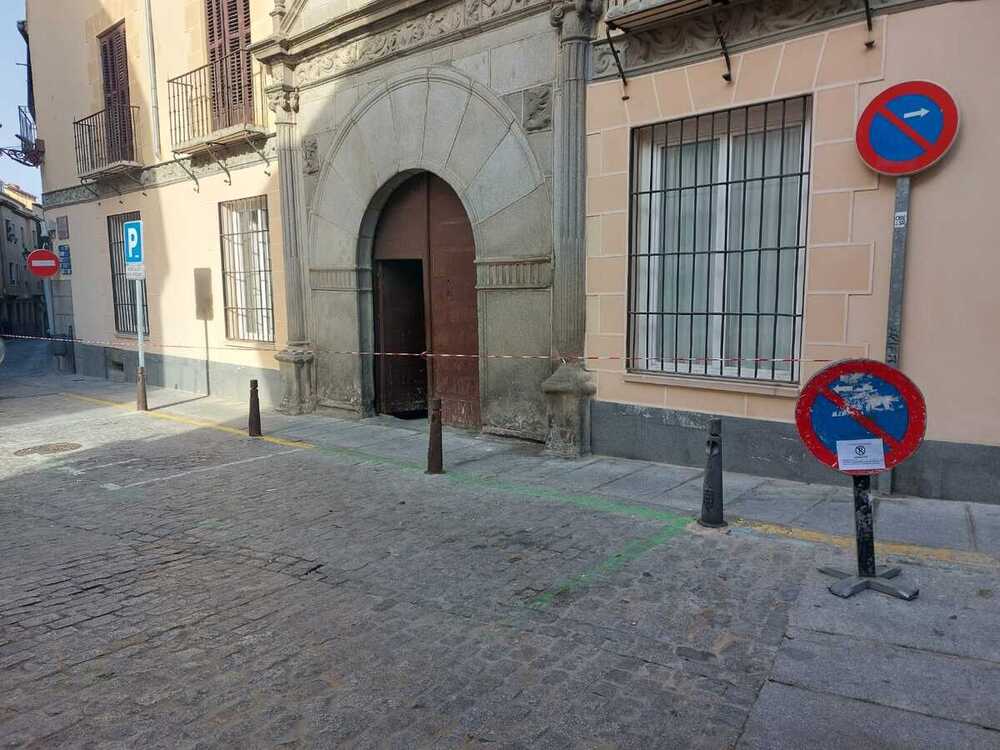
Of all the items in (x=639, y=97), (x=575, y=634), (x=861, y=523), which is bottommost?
(x=575, y=634)

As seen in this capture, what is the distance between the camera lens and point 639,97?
7.29 meters

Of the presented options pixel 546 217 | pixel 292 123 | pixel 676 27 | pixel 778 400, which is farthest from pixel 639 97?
pixel 292 123

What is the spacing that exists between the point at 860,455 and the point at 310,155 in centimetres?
934

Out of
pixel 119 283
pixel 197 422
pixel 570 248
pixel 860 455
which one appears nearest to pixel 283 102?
pixel 197 422

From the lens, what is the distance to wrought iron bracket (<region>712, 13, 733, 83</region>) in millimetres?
6465

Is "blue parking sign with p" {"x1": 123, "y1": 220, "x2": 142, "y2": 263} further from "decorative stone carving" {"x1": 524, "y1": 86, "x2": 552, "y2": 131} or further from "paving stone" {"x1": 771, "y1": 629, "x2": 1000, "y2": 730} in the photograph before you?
"paving stone" {"x1": 771, "y1": 629, "x2": 1000, "y2": 730}

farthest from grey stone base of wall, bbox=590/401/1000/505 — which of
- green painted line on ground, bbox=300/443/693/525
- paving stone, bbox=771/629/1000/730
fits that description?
paving stone, bbox=771/629/1000/730

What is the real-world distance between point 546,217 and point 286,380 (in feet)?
18.3

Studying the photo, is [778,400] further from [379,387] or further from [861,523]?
[379,387]

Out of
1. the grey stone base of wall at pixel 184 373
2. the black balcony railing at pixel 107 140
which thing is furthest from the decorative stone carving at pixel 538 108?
the black balcony railing at pixel 107 140

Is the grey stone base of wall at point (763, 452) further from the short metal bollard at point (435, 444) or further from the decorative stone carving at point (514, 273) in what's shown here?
the short metal bollard at point (435, 444)

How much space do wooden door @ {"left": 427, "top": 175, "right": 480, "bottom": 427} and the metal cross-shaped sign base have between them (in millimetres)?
5777

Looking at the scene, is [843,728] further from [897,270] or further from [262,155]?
[262,155]

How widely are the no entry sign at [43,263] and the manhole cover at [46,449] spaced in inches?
316
